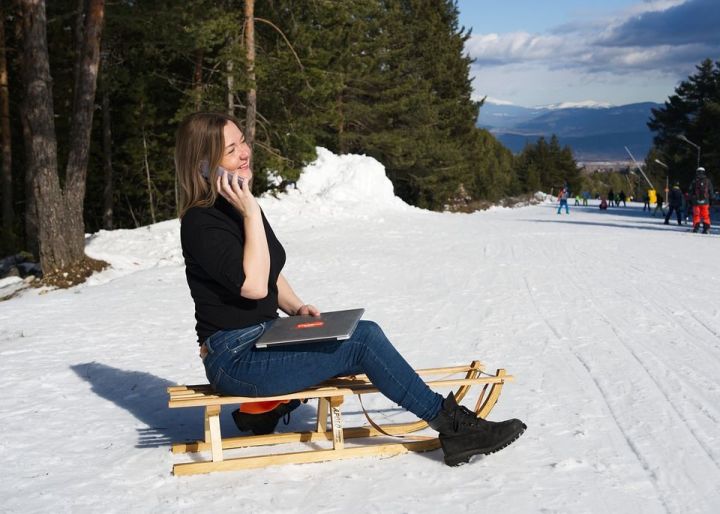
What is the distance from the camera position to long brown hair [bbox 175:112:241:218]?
3707 millimetres

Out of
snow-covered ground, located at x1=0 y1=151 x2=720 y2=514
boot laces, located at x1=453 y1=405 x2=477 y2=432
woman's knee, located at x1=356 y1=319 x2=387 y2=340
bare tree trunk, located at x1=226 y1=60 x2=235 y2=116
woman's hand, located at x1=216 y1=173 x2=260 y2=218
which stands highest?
bare tree trunk, located at x1=226 y1=60 x2=235 y2=116

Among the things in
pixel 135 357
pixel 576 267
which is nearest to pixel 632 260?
pixel 576 267

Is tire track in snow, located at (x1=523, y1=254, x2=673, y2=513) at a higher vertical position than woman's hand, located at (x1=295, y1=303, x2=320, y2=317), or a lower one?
lower

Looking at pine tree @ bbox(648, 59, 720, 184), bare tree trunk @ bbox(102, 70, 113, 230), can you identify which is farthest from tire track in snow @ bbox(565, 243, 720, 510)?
pine tree @ bbox(648, 59, 720, 184)

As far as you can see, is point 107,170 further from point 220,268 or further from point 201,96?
point 220,268

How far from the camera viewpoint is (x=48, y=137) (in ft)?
35.8

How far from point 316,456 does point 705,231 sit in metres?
19.7

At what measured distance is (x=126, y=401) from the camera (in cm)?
537

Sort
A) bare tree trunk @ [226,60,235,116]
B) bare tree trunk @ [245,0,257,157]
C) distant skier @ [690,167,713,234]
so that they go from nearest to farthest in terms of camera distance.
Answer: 1. bare tree trunk @ [245,0,257,157]
2. bare tree trunk @ [226,60,235,116]
3. distant skier @ [690,167,713,234]

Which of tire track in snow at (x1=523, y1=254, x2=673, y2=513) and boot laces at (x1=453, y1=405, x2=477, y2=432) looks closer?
tire track in snow at (x1=523, y1=254, x2=673, y2=513)

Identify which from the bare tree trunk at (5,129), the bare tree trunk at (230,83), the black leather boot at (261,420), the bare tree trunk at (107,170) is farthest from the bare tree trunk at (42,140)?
the bare tree trunk at (107,170)

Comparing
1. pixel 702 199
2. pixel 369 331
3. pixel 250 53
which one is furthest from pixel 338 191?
pixel 369 331

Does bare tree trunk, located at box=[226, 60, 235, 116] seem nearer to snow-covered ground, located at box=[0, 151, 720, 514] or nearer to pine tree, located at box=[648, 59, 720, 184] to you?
snow-covered ground, located at box=[0, 151, 720, 514]

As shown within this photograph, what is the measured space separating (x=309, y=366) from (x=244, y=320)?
0.45 metres
